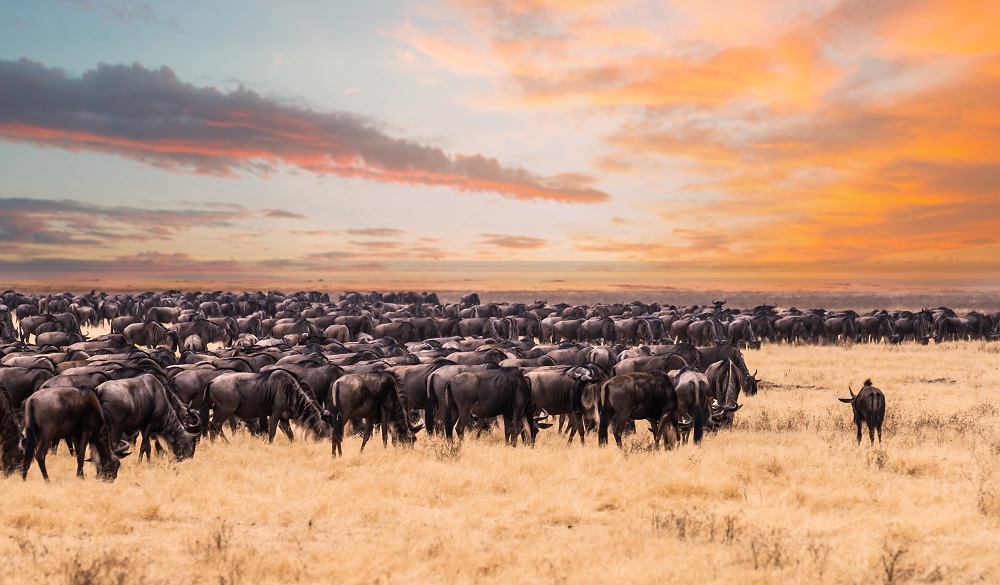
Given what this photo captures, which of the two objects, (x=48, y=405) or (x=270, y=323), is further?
(x=270, y=323)

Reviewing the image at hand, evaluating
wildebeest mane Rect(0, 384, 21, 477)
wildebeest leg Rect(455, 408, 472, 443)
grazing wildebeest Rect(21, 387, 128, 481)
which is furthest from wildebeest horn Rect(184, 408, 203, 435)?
wildebeest leg Rect(455, 408, 472, 443)

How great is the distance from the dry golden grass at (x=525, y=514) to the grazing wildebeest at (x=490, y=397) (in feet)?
2.62

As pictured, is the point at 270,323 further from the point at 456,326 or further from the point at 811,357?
the point at 811,357

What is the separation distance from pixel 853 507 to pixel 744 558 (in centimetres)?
386

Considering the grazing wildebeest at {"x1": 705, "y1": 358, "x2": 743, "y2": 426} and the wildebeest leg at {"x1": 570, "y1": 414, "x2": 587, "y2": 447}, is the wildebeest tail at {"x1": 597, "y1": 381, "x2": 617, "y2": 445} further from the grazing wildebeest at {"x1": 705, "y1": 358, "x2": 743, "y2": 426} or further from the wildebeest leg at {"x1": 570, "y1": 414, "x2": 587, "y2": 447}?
the grazing wildebeest at {"x1": 705, "y1": 358, "x2": 743, "y2": 426}

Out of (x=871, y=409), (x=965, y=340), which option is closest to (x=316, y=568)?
(x=871, y=409)

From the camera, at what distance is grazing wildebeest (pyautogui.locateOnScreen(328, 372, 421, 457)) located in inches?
639

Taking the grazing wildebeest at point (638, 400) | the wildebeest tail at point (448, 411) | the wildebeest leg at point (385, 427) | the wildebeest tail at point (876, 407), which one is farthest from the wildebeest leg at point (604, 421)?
the wildebeest tail at point (876, 407)

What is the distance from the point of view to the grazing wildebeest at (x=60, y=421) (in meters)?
12.5

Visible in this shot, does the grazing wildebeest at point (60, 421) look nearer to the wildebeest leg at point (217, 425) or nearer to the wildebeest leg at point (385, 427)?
the wildebeest leg at point (217, 425)

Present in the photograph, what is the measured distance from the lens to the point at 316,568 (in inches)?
355

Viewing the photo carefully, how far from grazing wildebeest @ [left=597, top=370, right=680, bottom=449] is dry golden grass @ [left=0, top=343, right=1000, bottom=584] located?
25.5 inches

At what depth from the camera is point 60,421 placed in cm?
1252

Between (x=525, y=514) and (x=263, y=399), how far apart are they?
8188mm
